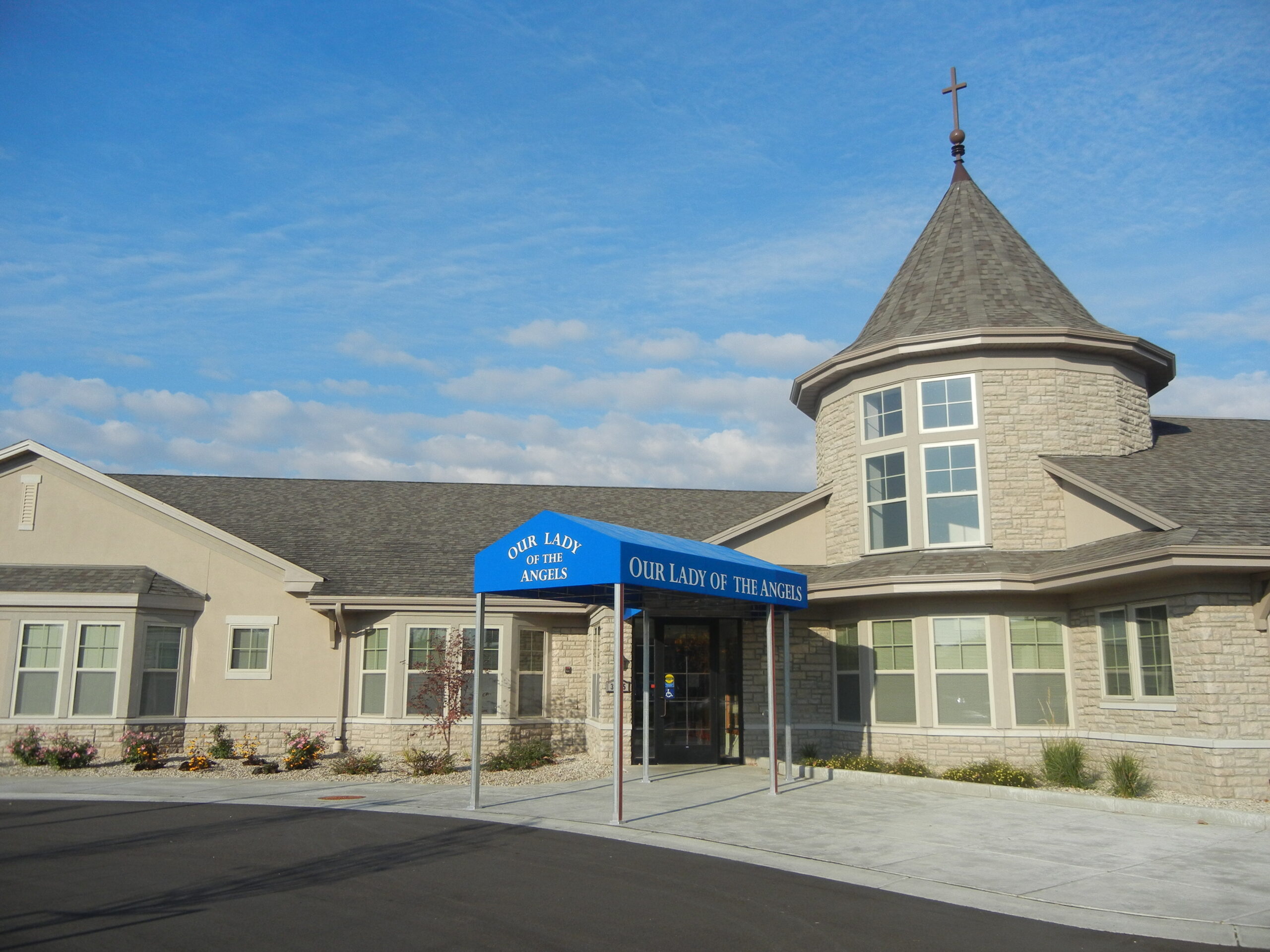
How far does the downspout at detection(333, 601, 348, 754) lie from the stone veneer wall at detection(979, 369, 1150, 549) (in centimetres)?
1198

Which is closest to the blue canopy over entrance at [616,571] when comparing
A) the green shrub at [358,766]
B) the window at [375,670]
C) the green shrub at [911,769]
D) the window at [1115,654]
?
the green shrub at [911,769]

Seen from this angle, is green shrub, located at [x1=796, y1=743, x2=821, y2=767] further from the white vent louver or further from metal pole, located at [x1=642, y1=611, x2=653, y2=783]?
the white vent louver

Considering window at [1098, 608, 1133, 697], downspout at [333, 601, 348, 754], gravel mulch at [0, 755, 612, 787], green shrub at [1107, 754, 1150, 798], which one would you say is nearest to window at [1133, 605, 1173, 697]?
window at [1098, 608, 1133, 697]

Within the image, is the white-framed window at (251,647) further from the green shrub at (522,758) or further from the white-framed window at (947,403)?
the white-framed window at (947,403)

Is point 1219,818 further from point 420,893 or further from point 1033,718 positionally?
point 420,893

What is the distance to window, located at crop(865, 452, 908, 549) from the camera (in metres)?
16.8

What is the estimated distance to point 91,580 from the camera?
1838cm

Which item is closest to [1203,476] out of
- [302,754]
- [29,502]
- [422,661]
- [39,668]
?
[422,661]

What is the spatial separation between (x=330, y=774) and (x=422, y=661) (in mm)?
2914

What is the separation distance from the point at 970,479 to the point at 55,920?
13.6 metres

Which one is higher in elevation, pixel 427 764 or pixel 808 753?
pixel 808 753

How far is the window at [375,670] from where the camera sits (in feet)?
62.6

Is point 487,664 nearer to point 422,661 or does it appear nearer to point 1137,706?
point 422,661

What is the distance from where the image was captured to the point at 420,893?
318 inches
